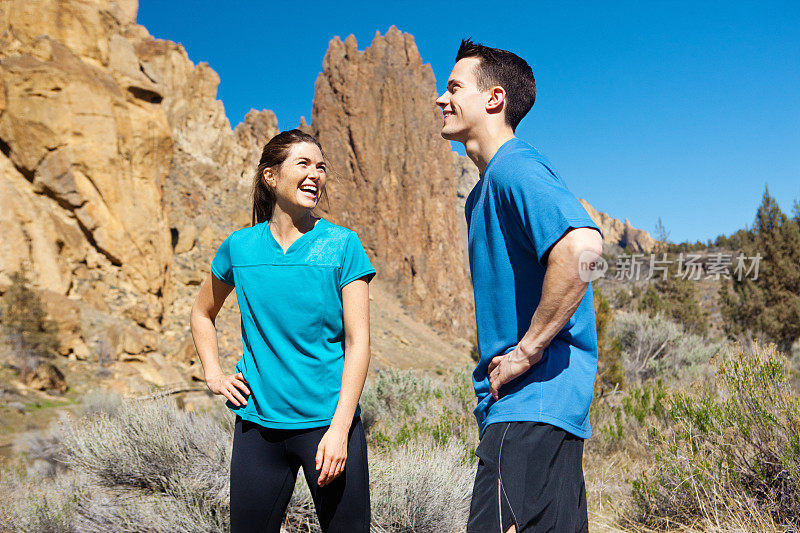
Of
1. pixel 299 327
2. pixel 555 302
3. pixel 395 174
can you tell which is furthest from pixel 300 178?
pixel 395 174

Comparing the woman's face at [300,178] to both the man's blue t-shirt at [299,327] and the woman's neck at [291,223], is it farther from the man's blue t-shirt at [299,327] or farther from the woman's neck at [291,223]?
the man's blue t-shirt at [299,327]

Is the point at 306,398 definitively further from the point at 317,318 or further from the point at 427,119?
the point at 427,119

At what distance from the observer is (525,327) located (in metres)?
1.45

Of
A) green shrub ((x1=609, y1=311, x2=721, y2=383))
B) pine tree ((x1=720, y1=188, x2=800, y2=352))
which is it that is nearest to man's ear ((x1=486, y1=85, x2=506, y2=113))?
green shrub ((x1=609, y1=311, x2=721, y2=383))

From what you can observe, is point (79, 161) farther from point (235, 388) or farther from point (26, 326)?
point (235, 388)

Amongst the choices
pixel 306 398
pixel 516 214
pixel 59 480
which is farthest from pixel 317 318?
pixel 59 480

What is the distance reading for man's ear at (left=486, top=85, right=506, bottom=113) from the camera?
159cm

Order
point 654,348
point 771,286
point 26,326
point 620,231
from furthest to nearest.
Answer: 1. point 620,231
2. point 771,286
3. point 26,326
4. point 654,348

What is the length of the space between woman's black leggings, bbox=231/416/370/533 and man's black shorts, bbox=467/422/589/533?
1.64 feet

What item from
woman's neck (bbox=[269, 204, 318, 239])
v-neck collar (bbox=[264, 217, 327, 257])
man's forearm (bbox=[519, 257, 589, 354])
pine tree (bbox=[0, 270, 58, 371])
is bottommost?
pine tree (bbox=[0, 270, 58, 371])

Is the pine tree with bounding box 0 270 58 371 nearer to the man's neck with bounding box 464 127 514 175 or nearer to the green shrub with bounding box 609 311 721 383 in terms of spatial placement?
the green shrub with bounding box 609 311 721 383

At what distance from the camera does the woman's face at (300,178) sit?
6.21 feet

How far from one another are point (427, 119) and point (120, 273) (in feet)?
115

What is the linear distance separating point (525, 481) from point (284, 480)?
895 millimetres
